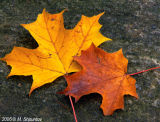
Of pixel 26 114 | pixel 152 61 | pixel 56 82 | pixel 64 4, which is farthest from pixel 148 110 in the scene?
pixel 64 4

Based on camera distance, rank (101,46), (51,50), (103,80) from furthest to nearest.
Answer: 1. (101,46)
2. (51,50)
3. (103,80)

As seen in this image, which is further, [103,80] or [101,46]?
[101,46]

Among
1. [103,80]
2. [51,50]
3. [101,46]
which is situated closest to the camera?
[103,80]

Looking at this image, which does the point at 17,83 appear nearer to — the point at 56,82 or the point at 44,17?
the point at 56,82
